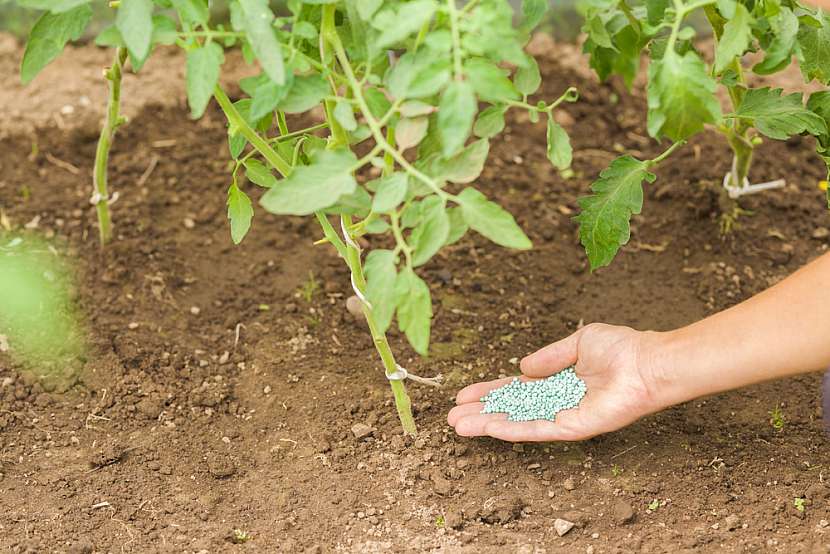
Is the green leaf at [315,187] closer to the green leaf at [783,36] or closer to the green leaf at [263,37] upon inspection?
the green leaf at [263,37]

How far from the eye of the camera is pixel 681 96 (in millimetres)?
1396

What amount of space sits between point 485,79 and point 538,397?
0.78 metres

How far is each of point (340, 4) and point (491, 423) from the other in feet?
2.62

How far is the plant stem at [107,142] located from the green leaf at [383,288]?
785 mm

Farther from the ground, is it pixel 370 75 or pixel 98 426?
pixel 370 75

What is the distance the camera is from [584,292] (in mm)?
2309

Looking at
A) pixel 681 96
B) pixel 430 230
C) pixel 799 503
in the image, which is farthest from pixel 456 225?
pixel 799 503

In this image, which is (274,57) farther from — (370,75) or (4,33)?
(4,33)

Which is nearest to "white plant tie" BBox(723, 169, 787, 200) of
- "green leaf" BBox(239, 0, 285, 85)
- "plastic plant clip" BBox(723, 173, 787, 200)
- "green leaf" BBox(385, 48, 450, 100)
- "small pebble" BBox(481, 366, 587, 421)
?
"plastic plant clip" BBox(723, 173, 787, 200)

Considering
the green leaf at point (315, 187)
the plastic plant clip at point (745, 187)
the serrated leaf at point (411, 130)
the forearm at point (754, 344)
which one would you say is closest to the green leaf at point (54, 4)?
the green leaf at point (315, 187)

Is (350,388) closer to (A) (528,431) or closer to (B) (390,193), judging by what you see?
(A) (528,431)

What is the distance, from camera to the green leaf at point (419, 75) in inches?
50.3

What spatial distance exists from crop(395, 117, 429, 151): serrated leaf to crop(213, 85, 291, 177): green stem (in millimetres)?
240

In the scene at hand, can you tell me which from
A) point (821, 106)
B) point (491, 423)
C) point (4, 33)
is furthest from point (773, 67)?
point (4, 33)
